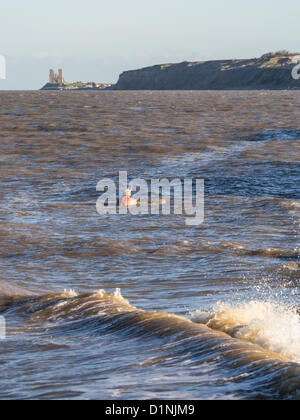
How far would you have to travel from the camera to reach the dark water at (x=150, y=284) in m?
6.28

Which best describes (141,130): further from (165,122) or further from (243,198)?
(243,198)

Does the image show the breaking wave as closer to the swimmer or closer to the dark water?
the dark water

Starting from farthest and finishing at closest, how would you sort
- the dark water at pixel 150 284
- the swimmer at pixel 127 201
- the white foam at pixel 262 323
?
the swimmer at pixel 127 201 → the white foam at pixel 262 323 → the dark water at pixel 150 284

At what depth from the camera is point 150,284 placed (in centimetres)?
1095

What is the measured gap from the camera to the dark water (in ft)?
20.6

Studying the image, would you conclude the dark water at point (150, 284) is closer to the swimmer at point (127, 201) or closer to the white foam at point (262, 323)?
the white foam at point (262, 323)

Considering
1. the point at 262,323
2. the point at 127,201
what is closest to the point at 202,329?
the point at 262,323

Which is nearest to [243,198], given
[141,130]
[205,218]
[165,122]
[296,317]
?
[205,218]

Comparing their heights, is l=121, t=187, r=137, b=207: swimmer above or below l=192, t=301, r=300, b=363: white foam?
above

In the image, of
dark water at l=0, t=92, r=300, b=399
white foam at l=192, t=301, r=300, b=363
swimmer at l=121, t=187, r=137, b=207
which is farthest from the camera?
swimmer at l=121, t=187, r=137, b=207

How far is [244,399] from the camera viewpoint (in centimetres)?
559

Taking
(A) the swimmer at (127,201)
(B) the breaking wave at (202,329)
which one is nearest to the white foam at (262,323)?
(B) the breaking wave at (202,329)

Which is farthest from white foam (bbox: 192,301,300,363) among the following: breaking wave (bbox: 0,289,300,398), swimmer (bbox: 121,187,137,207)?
swimmer (bbox: 121,187,137,207)

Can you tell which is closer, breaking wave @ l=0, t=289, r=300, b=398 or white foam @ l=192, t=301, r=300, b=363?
breaking wave @ l=0, t=289, r=300, b=398
